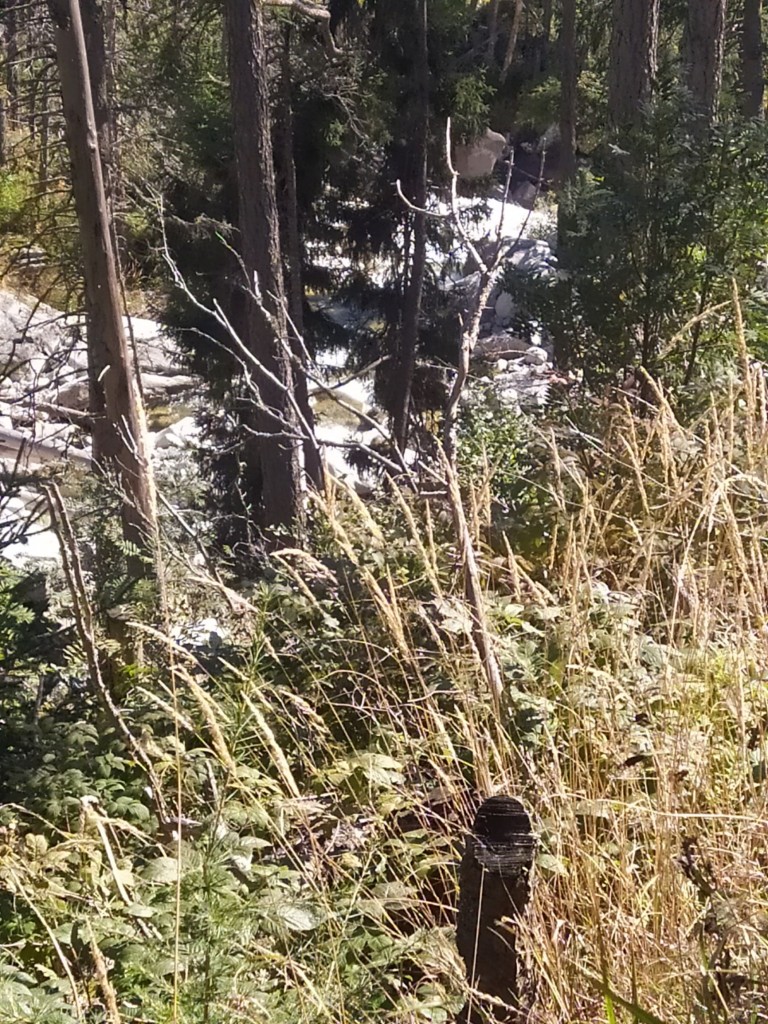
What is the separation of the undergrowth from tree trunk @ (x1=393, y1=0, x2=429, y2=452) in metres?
11.7

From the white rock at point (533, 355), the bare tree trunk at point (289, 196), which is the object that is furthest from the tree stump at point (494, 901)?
the bare tree trunk at point (289, 196)

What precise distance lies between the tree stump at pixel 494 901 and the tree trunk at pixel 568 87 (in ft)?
59.0

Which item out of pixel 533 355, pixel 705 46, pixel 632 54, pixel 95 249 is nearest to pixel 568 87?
pixel 705 46

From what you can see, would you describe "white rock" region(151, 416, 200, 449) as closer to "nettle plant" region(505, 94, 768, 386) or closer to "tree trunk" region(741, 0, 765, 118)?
"tree trunk" region(741, 0, 765, 118)

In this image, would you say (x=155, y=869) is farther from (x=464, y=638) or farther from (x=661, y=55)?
(x=661, y=55)

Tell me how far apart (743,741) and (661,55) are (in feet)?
71.2

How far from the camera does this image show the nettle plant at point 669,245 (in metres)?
6.04

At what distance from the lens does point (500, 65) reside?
1233 inches

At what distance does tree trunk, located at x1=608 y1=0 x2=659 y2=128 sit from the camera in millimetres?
9375

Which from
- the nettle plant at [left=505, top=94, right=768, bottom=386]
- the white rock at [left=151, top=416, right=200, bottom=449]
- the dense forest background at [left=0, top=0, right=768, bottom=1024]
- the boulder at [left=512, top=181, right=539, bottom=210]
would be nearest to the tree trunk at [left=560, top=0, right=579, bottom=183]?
the white rock at [left=151, top=416, right=200, bottom=449]

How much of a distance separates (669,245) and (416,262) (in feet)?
30.1

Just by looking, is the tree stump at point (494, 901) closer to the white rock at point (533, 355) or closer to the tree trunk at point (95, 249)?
the white rock at point (533, 355)

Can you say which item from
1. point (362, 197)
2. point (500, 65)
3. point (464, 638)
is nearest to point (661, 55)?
point (362, 197)

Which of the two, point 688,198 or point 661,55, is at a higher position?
point 661,55
